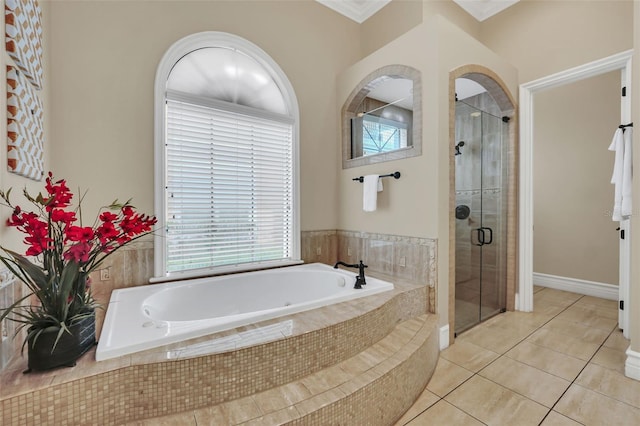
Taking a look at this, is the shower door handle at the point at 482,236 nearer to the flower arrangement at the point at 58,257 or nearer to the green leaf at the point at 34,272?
the flower arrangement at the point at 58,257

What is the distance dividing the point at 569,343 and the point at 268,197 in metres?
2.85

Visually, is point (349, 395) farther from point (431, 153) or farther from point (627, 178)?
point (627, 178)

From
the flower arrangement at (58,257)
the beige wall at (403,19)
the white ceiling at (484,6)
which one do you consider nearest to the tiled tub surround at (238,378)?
the flower arrangement at (58,257)

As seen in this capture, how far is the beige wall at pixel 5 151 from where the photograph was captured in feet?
4.31

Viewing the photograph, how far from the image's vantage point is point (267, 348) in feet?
4.57

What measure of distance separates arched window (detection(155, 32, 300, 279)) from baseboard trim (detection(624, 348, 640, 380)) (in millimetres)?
2584

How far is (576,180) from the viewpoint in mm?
3674

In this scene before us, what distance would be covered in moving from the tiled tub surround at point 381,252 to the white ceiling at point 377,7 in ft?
8.25

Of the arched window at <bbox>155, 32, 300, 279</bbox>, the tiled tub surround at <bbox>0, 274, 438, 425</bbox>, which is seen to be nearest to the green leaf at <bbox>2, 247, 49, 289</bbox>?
the tiled tub surround at <bbox>0, 274, 438, 425</bbox>

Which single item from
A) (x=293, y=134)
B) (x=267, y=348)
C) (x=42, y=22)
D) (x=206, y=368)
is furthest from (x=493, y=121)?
(x=42, y=22)

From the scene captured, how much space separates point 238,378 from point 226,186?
1.68 meters

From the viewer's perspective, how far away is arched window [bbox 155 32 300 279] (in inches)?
93.7

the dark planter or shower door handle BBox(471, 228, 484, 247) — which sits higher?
shower door handle BBox(471, 228, 484, 247)

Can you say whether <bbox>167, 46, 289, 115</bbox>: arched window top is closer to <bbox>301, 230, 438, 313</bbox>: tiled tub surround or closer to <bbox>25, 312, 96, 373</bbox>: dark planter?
<bbox>301, 230, 438, 313</bbox>: tiled tub surround
